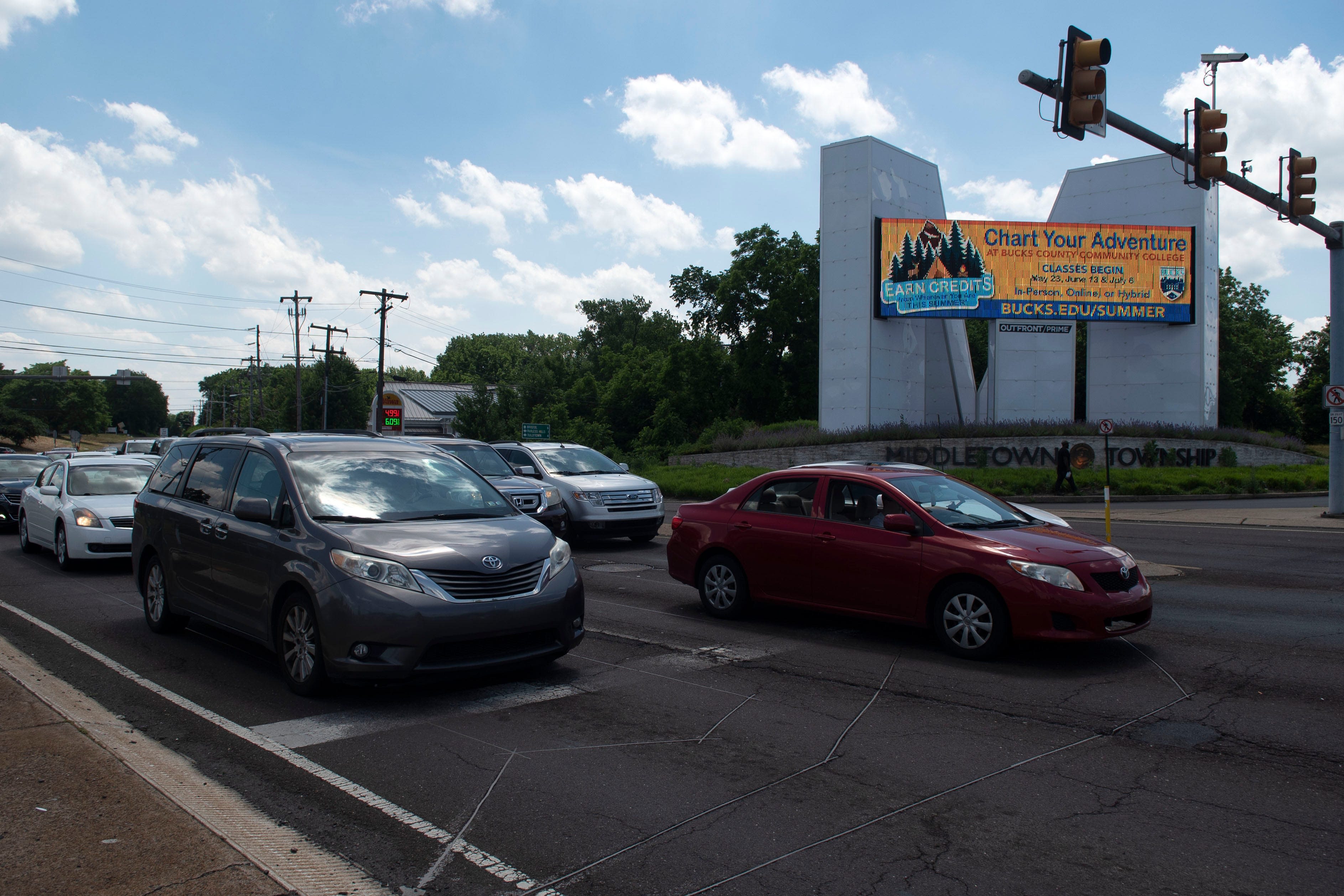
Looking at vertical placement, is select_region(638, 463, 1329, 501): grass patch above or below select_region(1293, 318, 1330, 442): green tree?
below

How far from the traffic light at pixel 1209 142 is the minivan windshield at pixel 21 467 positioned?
21.0 m

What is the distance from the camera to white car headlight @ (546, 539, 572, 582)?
21.3ft

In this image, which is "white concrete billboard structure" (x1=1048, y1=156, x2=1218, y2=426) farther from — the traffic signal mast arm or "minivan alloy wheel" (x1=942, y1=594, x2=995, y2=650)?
"minivan alloy wheel" (x1=942, y1=594, x2=995, y2=650)

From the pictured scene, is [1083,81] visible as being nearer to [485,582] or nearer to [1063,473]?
[485,582]

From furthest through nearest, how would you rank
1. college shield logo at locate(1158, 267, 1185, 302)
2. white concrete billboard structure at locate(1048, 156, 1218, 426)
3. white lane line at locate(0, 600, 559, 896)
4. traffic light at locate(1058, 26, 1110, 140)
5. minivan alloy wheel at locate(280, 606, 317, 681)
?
white concrete billboard structure at locate(1048, 156, 1218, 426) < college shield logo at locate(1158, 267, 1185, 302) < traffic light at locate(1058, 26, 1110, 140) < minivan alloy wheel at locate(280, 606, 317, 681) < white lane line at locate(0, 600, 559, 896)

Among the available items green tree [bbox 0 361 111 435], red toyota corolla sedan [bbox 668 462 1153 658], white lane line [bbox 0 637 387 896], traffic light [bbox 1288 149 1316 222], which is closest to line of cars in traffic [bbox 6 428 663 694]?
white lane line [bbox 0 637 387 896]

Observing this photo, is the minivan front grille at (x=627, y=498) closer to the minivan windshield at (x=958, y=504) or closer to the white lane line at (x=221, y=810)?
the minivan windshield at (x=958, y=504)

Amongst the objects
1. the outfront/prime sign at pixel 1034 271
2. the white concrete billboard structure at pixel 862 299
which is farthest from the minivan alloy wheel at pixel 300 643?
the outfront/prime sign at pixel 1034 271

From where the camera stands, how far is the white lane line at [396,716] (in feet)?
18.0

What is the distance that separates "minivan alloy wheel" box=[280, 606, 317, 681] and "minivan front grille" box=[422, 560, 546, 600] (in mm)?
908

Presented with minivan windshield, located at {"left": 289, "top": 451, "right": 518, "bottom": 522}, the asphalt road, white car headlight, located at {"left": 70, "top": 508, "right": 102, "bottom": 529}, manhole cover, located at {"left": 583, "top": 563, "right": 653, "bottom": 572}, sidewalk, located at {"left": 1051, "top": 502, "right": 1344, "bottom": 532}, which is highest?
minivan windshield, located at {"left": 289, "top": 451, "right": 518, "bottom": 522}

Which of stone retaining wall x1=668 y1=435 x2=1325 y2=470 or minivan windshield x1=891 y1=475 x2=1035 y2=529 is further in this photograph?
stone retaining wall x1=668 y1=435 x2=1325 y2=470

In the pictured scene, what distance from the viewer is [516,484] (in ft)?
48.0

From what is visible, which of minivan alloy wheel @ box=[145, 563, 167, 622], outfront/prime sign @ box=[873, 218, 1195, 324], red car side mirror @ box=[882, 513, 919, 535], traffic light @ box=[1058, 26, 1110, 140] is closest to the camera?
red car side mirror @ box=[882, 513, 919, 535]
